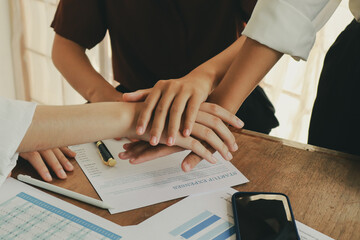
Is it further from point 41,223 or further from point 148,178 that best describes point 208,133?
point 41,223

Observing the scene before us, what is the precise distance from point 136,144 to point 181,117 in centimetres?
11

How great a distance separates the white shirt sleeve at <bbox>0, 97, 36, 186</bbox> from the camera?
0.59 meters

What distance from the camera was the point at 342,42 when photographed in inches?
40.8

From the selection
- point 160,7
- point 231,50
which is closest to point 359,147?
point 231,50

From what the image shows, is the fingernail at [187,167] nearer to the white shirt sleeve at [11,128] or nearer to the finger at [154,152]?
the finger at [154,152]

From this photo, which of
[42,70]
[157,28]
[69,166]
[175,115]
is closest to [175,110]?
[175,115]

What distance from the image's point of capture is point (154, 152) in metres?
0.73

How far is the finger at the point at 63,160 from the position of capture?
28.2 inches

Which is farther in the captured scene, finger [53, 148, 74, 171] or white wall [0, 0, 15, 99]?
white wall [0, 0, 15, 99]

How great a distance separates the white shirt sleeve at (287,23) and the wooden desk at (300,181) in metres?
0.21

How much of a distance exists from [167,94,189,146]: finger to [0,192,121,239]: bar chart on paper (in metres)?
0.22

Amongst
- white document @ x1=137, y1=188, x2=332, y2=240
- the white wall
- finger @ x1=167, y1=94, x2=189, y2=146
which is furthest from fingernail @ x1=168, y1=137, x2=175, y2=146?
the white wall

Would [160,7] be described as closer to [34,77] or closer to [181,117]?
[181,117]

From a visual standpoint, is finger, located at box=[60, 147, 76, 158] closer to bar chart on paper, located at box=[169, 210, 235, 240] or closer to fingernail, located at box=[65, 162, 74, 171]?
fingernail, located at box=[65, 162, 74, 171]
